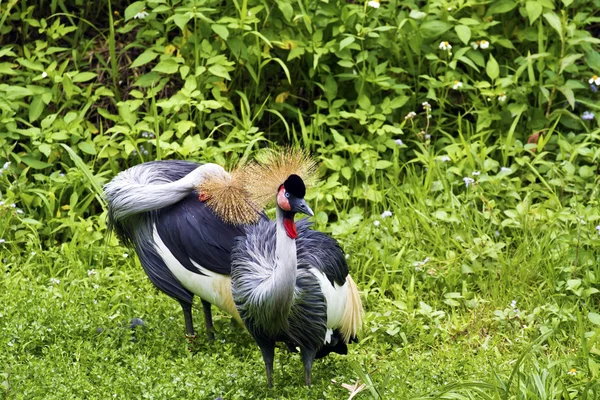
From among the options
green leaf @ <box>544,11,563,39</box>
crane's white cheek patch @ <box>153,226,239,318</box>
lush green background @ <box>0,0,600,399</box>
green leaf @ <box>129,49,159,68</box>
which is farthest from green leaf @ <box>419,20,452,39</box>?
crane's white cheek patch @ <box>153,226,239,318</box>

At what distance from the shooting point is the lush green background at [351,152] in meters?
4.55

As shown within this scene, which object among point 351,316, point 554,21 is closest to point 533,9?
point 554,21

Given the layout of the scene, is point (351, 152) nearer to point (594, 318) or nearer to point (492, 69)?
point (492, 69)

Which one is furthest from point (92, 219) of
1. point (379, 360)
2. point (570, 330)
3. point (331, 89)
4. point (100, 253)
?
point (570, 330)

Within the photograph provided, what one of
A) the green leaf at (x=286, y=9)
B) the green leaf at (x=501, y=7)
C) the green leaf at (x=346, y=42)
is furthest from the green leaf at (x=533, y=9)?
the green leaf at (x=286, y=9)

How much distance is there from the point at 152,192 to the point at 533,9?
107 inches

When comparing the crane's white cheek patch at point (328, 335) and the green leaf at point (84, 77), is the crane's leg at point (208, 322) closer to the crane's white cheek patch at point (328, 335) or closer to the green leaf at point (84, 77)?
the crane's white cheek patch at point (328, 335)

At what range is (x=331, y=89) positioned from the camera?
5871 mm

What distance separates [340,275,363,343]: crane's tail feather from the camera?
408 centimetres

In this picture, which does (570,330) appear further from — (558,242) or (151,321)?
A: (151,321)

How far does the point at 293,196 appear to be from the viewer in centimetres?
355

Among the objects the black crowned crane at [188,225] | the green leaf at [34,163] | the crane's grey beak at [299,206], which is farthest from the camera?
the green leaf at [34,163]

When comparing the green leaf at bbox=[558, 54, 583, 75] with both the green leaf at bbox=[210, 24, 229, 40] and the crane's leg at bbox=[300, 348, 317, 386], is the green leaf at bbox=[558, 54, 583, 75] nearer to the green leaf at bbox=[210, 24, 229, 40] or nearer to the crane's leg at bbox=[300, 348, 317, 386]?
the green leaf at bbox=[210, 24, 229, 40]

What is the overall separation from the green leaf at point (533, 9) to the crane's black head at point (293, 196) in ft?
8.89
